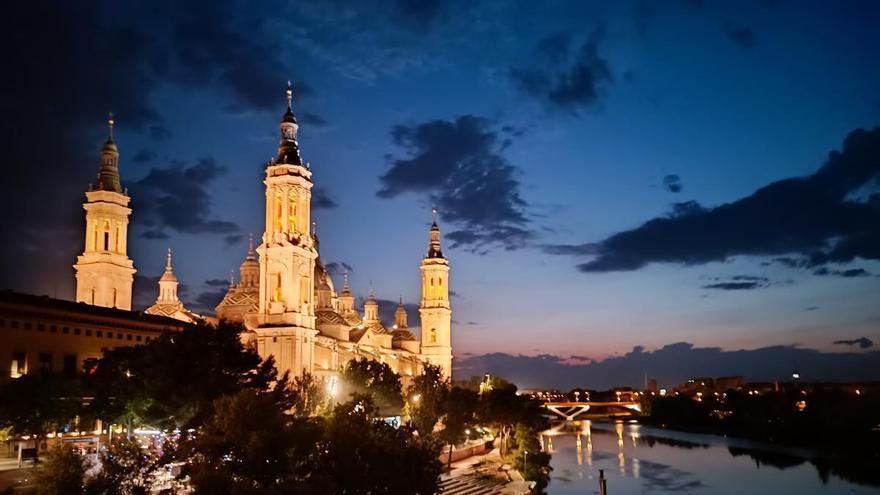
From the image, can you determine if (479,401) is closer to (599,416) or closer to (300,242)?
(300,242)

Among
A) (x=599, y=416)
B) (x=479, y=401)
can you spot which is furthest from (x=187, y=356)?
(x=599, y=416)

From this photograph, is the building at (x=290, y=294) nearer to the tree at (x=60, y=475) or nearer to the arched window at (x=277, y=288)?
the arched window at (x=277, y=288)

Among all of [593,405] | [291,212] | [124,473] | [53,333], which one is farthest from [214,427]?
[593,405]

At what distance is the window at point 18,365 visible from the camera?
4106 cm

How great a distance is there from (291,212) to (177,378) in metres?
30.5

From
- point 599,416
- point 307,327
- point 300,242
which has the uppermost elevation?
point 300,242

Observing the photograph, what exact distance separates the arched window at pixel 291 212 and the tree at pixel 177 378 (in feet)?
83.7

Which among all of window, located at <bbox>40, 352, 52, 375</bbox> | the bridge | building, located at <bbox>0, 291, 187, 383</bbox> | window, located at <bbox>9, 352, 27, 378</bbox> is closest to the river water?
building, located at <bbox>0, 291, 187, 383</bbox>

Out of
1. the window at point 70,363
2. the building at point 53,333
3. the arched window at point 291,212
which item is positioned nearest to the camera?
the building at point 53,333

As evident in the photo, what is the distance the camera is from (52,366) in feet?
143

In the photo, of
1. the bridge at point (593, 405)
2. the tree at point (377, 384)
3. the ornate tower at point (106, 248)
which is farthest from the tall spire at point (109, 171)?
the bridge at point (593, 405)

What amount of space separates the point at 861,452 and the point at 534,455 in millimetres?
37876

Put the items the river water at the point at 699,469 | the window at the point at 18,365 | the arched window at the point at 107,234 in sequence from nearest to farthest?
the window at the point at 18,365 → the river water at the point at 699,469 → the arched window at the point at 107,234

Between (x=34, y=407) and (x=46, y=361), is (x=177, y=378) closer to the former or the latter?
(x=34, y=407)
